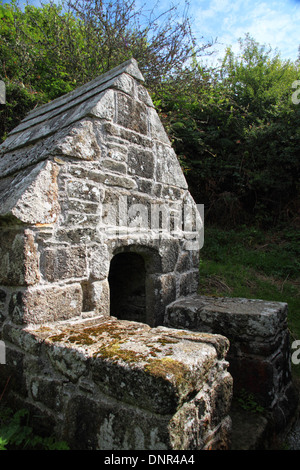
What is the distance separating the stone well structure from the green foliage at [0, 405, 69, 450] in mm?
69

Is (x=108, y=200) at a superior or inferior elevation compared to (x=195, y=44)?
inferior

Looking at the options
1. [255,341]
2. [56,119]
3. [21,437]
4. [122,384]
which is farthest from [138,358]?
[56,119]

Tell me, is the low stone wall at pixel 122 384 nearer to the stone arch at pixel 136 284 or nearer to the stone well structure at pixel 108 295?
the stone well structure at pixel 108 295

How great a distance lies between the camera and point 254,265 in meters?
6.34

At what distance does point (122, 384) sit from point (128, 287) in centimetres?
209

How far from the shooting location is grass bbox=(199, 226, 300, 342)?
523 centimetres

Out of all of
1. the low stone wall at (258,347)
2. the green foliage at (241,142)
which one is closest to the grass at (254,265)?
the green foliage at (241,142)

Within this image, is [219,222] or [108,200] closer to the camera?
[108,200]

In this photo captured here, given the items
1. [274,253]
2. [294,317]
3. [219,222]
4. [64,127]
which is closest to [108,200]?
[64,127]

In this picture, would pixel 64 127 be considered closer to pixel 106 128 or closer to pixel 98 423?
pixel 106 128

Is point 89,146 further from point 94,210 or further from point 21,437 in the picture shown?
point 21,437

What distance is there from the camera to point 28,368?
2135 millimetres

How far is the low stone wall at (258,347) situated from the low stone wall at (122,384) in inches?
29.3

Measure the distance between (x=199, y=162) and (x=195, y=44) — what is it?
2.78m
